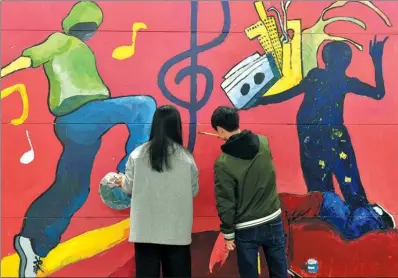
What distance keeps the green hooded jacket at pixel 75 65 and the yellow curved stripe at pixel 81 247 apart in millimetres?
962

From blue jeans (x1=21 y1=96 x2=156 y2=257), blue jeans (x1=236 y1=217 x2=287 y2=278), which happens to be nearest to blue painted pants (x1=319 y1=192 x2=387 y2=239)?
blue jeans (x1=236 y1=217 x2=287 y2=278)

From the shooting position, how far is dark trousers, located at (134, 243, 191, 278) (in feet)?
8.45

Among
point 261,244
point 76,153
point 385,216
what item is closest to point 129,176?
point 76,153

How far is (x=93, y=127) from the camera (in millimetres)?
3199

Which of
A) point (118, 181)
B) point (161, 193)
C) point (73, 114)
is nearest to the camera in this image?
point (161, 193)

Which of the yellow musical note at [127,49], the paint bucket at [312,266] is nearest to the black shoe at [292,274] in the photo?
the paint bucket at [312,266]

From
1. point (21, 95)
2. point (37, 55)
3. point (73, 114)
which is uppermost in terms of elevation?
point (37, 55)

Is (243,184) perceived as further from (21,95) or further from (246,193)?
(21,95)

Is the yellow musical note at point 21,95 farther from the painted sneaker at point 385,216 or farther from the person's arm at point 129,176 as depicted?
the painted sneaker at point 385,216

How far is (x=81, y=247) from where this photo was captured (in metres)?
3.23

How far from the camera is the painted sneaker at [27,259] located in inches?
127

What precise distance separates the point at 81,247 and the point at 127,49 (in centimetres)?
156

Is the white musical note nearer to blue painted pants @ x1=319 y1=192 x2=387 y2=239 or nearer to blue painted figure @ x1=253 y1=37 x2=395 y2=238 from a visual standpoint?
blue painted figure @ x1=253 y1=37 x2=395 y2=238

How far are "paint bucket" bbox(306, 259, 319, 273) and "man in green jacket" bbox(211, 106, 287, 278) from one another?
0.81m
